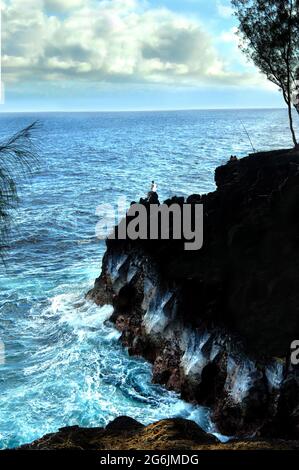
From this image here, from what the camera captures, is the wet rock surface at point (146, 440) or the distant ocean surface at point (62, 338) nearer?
the wet rock surface at point (146, 440)

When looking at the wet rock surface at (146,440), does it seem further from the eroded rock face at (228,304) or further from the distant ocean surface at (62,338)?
the distant ocean surface at (62,338)

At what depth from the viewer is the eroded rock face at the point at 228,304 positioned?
18016 mm

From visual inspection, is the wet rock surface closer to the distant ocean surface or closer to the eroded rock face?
the eroded rock face

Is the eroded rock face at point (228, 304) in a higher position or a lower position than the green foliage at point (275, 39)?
lower

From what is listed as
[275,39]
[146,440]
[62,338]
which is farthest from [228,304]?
[275,39]

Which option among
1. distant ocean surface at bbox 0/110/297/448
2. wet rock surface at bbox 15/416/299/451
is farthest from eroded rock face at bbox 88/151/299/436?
wet rock surface at bbox 15/416/299/451

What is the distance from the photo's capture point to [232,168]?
37781 mm

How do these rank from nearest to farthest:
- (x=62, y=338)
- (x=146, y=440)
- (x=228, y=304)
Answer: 1. (x=146, y=440)
2. (x=228, y=304)
3. (x=62, y=338)

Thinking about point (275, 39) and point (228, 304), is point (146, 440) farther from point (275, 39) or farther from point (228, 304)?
point (275, 39)

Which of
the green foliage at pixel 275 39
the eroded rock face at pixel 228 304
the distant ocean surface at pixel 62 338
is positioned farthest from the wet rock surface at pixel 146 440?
the green foliage at pixel 275 39

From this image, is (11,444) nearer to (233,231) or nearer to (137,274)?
(137,274)

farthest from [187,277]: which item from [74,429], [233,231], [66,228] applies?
[66,228]

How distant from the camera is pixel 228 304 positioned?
70.7 feet

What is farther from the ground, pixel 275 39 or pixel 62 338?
pixel 275 39
